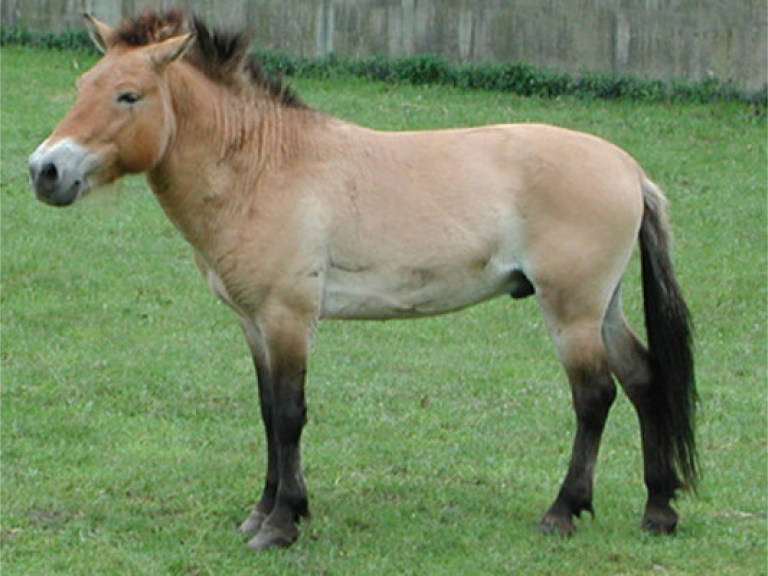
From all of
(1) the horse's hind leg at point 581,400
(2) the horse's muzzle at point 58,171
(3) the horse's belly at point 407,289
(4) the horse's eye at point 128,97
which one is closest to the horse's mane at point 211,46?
(4) the horse's eye at point 128,97

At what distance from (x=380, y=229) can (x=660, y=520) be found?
1.80 meters

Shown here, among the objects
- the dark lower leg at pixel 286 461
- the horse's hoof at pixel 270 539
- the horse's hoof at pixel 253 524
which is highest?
the dark lower leg at pixel 286 461

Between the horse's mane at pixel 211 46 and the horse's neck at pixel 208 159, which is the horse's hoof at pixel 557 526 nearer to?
the horse's neck at pixel 208 159

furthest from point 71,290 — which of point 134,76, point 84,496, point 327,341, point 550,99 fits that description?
point 550,99

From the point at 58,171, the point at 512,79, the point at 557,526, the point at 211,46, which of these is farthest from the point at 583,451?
the point at 512,79

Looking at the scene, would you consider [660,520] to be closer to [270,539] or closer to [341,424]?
[270,539]

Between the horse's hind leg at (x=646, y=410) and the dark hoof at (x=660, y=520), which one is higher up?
the horse's hind leg at (x=646, y=410)

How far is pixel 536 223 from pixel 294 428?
1379 mm

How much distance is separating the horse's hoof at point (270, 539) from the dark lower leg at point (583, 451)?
1.13 meters

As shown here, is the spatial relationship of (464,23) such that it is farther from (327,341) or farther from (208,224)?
(208,224)

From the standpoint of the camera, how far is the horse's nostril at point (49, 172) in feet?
20.1

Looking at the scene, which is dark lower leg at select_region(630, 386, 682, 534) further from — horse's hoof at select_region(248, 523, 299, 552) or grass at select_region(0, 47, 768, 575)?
horse's hoof at select_region(248, 523, 299, 552)

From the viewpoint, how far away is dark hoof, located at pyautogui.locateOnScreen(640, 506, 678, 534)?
22.6ft

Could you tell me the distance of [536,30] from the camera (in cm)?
1681
